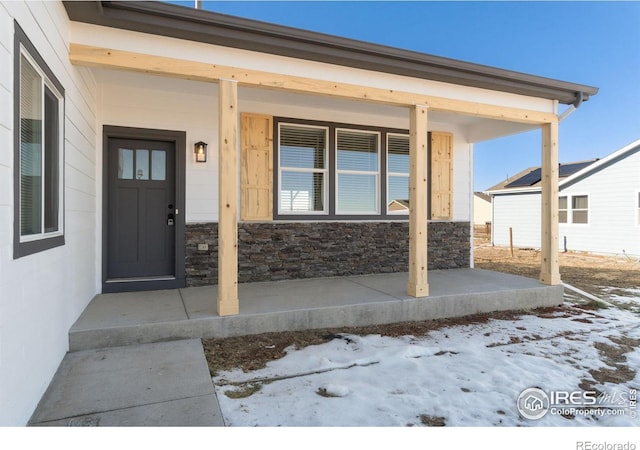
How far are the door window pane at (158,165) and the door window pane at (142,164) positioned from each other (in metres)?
0.07

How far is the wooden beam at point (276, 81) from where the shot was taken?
10.4 feet

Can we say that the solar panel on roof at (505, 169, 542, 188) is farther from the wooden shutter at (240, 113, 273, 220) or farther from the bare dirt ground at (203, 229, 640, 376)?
the wooden shutter at (240, 113, 273, 220)

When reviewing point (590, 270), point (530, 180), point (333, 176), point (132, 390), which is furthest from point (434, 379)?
point (530, 180)

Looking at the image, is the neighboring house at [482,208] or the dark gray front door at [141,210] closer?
the dark gray front door at [141,210]

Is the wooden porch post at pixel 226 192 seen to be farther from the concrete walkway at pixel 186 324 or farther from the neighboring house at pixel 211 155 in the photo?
the concrete walkway at pixel 186 324

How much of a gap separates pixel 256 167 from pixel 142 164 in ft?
5.00

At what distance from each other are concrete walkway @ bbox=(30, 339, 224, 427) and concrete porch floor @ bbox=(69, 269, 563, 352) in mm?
196

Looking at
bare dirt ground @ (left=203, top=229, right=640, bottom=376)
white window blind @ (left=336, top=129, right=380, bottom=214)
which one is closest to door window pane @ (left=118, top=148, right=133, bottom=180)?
bare dirt ground @ (left=203, top=229, right=640, bottom=376)

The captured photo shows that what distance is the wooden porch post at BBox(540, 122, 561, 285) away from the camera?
202 inches

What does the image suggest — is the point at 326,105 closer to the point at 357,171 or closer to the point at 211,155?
the point at 357,171

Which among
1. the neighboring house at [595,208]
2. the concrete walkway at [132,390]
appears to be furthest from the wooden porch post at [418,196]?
the neighboring house at [595,208]

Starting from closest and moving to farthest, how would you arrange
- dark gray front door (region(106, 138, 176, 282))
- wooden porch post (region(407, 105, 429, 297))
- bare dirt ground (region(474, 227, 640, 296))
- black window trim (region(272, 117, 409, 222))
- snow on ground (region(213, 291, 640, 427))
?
1. snow on ground (region(213, 291, 640, 427))
2. wooden porch post (region(407, 105, 429, 297))
3. dark gray front door (region(106, 138, 176, 282))
4. black window trim (region(272, 117, 409, 222))
5. bare dirt ground (region(474, 227, 640, 296))
